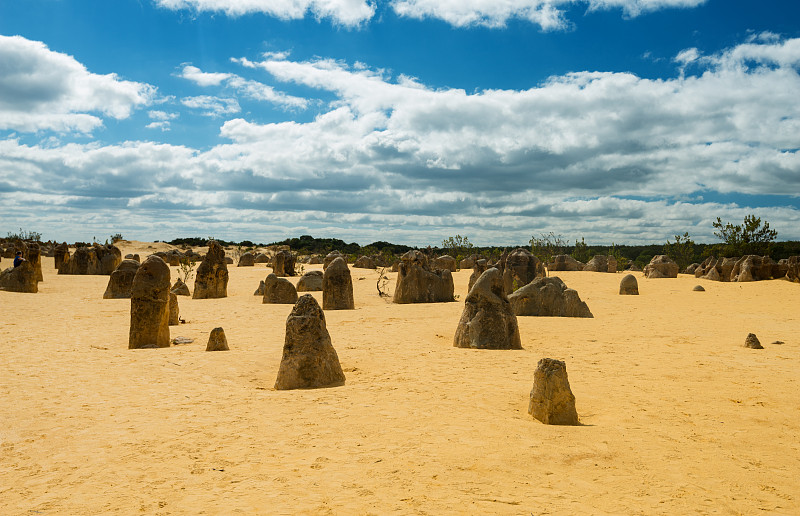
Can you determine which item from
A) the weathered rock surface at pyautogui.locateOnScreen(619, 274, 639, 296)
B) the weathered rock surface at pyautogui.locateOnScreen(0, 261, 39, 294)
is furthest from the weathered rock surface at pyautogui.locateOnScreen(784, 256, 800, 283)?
the weathered rock surface at pyautogui.locateOnScreen(0, 261, 39, 294)

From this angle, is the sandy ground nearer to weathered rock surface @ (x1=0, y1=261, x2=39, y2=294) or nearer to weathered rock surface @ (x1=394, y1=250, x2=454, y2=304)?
weathered rock surface @ (x1=394, y1=250, x2=454, y2=304)

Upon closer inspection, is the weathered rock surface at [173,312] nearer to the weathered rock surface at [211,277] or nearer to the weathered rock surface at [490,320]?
the weathered rock surface at [211,277]

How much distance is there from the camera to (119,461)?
16.0 ft

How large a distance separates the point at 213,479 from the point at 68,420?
2599 mm

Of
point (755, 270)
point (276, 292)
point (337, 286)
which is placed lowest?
point (276, 292)

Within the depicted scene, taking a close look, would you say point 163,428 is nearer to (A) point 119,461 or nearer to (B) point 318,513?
(A) point 119,461

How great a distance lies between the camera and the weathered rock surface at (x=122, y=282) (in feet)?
61.3

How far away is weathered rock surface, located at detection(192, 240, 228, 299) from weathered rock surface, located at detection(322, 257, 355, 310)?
5.07 meters

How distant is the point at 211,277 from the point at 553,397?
53.8 feet

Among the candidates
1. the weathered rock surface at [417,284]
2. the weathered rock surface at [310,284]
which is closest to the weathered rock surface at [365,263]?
the weathered rock surface at [310,284]

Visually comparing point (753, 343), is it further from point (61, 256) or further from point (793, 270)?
point (61, 256)

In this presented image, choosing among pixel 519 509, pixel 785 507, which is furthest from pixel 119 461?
pixel 785 507

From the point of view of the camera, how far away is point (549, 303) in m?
14.8

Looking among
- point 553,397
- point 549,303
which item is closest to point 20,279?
point 549,303
